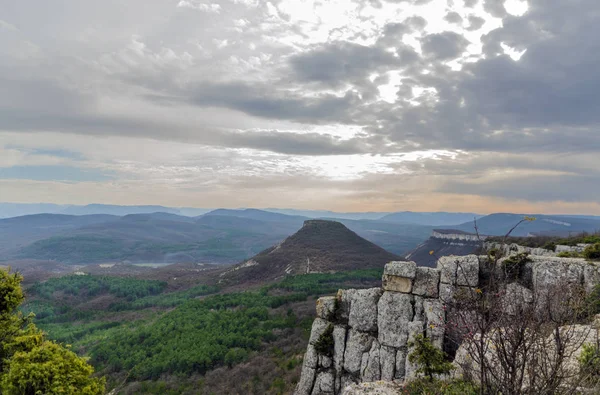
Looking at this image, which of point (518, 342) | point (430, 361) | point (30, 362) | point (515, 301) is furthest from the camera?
point (430, 361)

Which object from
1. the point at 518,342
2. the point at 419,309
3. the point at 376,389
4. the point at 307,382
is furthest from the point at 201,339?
the point at 518,342

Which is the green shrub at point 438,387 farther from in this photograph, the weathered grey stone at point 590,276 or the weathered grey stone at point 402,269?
the weathered grey stone at point 590,276

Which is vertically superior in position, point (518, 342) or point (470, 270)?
point (518, 342)

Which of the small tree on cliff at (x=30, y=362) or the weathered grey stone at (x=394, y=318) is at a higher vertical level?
the small tree on cliff at (x=30, y=362)

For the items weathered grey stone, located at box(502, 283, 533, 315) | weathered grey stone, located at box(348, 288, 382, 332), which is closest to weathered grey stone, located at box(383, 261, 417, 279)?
weathered grey stone, located at box(348, 288, 382, 332)

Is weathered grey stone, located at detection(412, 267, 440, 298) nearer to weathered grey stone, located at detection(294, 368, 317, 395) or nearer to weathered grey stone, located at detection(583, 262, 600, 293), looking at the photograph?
weathered grey stone, located at detection(583, 262, 600, 293)

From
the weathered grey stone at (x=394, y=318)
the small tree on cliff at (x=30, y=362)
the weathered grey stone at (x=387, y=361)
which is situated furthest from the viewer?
the weathered grey stone at (x=394, y=318)

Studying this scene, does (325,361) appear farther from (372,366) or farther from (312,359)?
(372,366)

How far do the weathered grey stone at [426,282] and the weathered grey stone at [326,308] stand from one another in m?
5.22

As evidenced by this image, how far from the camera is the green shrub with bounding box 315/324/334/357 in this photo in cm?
1827

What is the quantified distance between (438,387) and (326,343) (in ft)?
29.9

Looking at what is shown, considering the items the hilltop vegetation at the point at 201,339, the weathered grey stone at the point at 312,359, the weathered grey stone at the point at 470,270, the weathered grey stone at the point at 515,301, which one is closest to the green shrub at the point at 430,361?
the weathered grey stone at the point at 515,301

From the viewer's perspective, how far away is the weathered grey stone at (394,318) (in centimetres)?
1660

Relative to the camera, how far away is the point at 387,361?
16.4 meters
